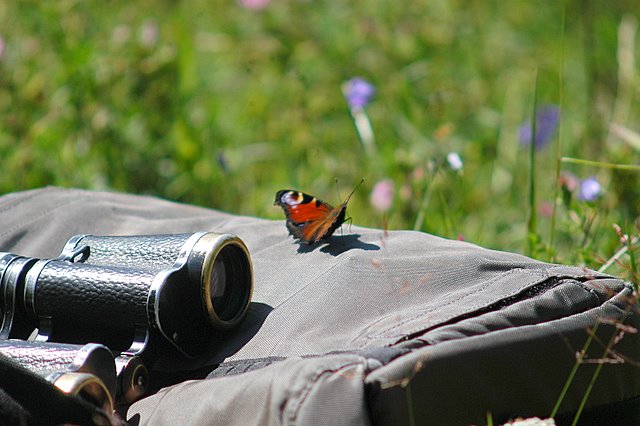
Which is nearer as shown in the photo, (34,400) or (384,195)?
(34,400)

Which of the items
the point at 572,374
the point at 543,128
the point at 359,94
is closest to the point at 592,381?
the point at 572,374

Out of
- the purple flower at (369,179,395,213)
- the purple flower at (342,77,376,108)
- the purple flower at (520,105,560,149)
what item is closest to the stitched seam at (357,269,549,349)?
the purple flower at (369,179,395,213)

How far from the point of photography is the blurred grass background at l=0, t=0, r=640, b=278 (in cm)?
283

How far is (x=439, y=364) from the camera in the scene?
1.19 meters

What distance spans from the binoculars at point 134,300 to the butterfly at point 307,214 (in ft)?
0.45

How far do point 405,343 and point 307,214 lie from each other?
0.45m

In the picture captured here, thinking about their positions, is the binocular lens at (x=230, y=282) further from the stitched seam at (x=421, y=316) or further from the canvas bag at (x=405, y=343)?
the stitched seam at (x=421, y=316)

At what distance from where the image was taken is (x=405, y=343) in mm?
1229

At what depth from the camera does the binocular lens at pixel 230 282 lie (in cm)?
152

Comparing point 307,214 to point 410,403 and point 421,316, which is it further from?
point 410,403

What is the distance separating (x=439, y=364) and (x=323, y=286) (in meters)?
0.32

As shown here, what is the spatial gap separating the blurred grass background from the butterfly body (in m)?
0.78

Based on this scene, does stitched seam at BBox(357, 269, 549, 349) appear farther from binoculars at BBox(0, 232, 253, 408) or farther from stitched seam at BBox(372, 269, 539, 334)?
binoculars at BBox(0, 232, 253, 408)

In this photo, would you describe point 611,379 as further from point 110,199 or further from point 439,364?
point 110,199
